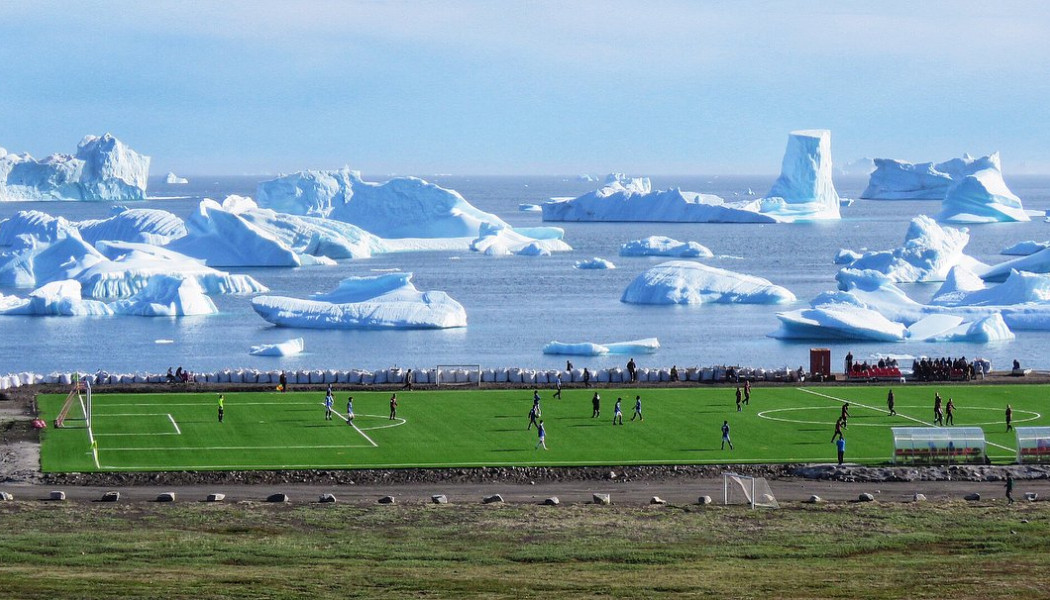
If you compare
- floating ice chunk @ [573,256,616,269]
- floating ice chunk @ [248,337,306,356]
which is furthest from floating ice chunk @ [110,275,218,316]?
floating ice chunk @ [573,256,616,269]

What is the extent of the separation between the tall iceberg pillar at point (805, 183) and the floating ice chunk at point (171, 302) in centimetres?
9901

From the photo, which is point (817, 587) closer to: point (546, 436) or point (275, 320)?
point (546, 436)

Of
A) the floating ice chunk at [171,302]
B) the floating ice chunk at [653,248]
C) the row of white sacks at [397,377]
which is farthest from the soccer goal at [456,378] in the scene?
the floating ice chunk at [653,248]

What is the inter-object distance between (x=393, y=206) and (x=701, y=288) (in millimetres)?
57762

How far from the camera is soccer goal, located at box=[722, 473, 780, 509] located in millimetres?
35250

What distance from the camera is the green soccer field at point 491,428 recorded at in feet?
135

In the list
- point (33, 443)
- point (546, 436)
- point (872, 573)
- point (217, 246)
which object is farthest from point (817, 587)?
point (217, 246)

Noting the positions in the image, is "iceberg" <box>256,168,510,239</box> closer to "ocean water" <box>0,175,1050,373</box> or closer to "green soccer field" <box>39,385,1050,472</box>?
"ocean water" <box>0,175,1050,373</box>

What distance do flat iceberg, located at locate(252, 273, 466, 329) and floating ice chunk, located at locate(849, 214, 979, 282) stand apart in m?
33.8

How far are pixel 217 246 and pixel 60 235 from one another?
12.2 meters

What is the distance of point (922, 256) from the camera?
10925cm

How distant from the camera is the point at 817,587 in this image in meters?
25.2

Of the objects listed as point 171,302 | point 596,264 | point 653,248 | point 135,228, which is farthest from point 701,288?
point 135,228

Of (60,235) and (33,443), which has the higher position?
(60,235)
